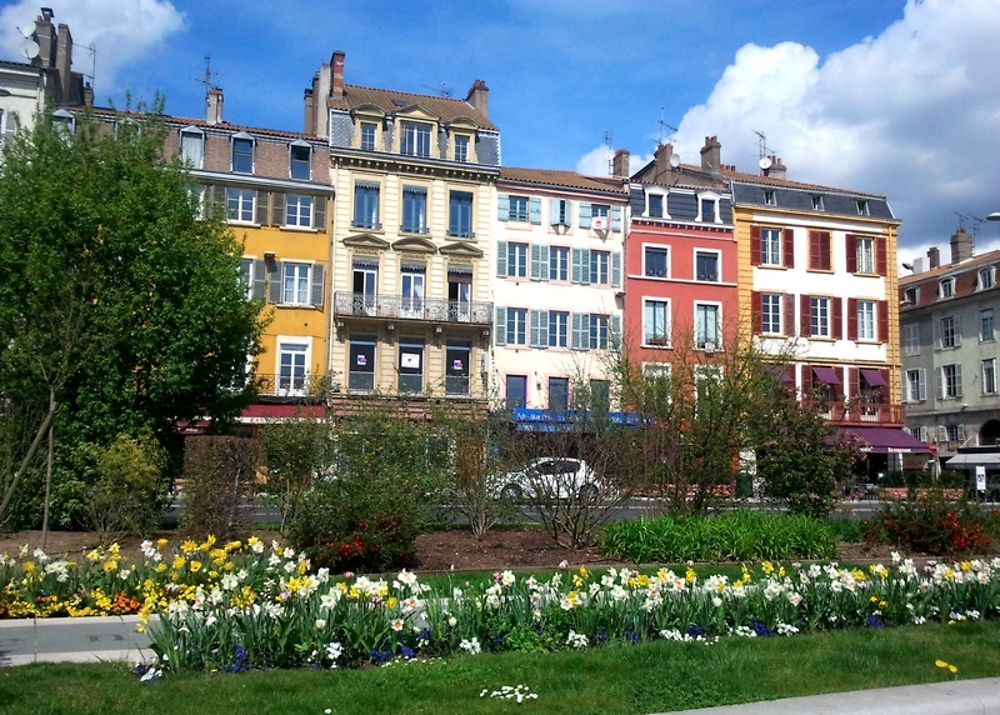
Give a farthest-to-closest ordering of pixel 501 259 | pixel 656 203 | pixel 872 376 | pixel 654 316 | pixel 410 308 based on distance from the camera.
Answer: pixel 872 376 → pixel 656 203 → pixel 654 316 → pixel 501 259 → pixel 410 308

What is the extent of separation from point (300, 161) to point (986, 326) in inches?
1360

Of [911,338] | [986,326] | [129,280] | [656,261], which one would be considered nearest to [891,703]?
[129,280]

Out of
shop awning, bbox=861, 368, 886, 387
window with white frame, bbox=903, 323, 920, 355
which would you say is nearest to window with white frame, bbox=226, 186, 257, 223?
shop awning, bbox=861, 368, 886, 387

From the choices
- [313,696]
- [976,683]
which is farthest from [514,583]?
[976,683]

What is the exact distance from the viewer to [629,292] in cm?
3869

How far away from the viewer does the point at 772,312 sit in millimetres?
40438

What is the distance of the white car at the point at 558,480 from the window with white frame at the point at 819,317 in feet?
96.4

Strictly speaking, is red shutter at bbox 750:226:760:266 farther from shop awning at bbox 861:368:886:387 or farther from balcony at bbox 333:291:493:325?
balcony at bbox 333:291:493:325

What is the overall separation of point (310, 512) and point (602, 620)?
5532 mm

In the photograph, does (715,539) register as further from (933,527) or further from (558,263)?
(558,263)

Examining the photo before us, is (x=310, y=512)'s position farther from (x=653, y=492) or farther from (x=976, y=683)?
(x=976, y=683)

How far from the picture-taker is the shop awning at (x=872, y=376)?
134 feet

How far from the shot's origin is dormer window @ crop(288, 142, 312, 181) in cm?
3566

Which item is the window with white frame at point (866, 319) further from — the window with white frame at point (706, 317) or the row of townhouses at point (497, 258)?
the window with white frame at point (706, 317)
